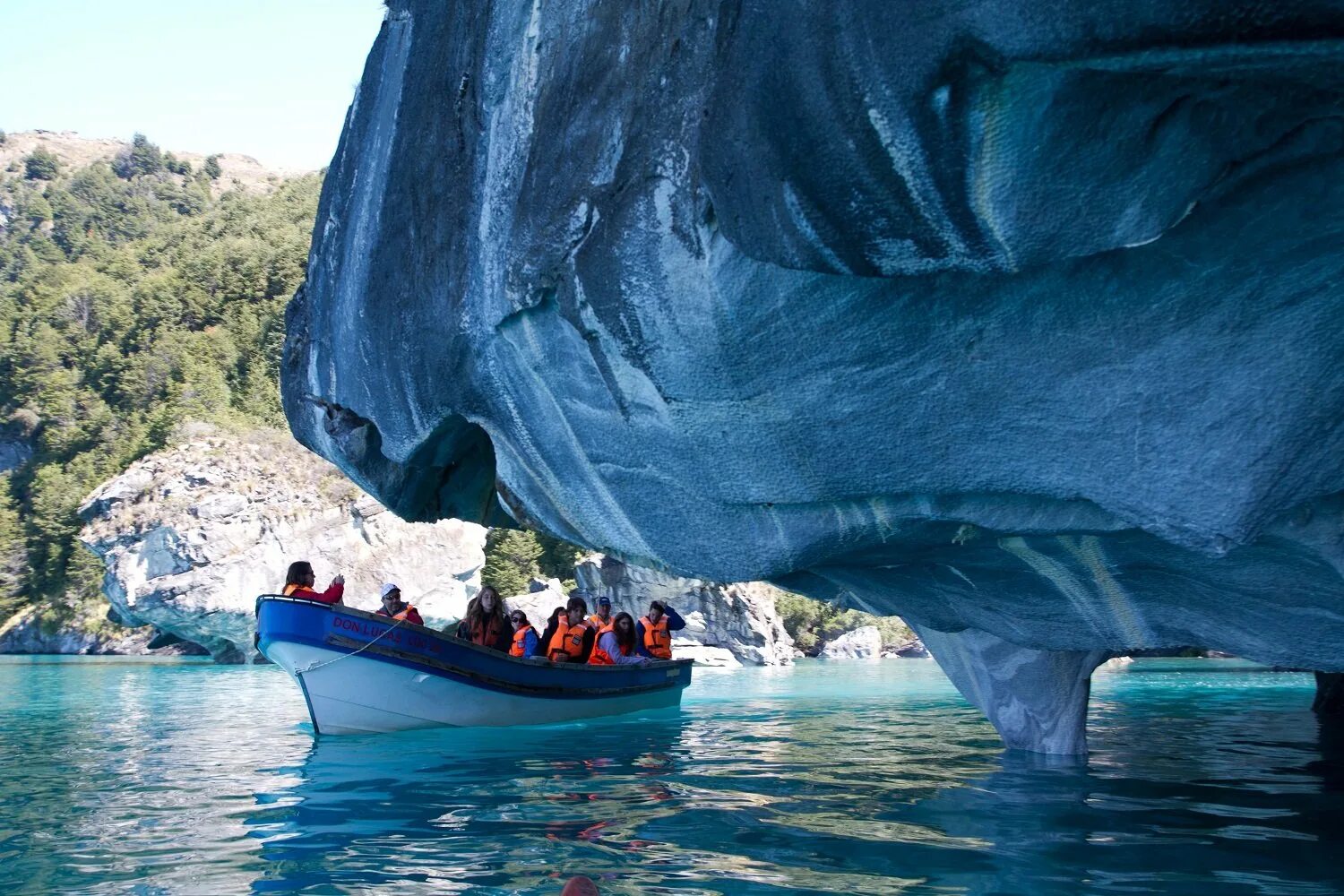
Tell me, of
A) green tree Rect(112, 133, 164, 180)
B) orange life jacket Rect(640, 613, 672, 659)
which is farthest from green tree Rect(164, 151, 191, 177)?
orange life jacket Rect(640, 613, 672, 659)

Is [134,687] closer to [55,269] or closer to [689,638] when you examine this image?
[689,638]

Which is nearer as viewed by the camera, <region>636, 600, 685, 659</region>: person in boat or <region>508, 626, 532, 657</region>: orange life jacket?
<region>508, 626, 532, 657</region>: orange life jacket

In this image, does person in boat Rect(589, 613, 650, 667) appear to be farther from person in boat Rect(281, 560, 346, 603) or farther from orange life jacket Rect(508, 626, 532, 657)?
person in boat Rect(281, 560, 346, 603)

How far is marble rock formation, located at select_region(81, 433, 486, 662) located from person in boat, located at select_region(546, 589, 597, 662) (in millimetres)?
22504

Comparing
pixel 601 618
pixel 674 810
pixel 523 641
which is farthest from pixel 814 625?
pixel 674 810

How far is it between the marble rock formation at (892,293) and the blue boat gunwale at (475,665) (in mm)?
4180

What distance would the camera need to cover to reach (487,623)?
555 inches

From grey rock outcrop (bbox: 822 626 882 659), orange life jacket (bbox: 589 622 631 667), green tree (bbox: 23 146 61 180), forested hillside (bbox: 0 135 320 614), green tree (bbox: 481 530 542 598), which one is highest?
green tree (bbox: 23 146 61 180)

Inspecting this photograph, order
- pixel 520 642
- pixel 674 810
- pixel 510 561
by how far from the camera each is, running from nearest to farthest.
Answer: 1. pixel 674 810
2. pixel 520 642
3. pixel 510 561

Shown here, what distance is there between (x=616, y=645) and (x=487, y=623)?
Result: 213cm

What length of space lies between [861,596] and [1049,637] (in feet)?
4.44

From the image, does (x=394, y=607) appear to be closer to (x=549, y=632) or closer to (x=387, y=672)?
(x=549, y=632)

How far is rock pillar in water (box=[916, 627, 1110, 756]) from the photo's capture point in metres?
8.92

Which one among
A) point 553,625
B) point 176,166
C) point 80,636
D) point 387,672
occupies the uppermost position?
point 176,166
